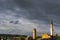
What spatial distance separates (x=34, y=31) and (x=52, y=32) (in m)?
18.9

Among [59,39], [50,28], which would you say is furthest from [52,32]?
[59,39]

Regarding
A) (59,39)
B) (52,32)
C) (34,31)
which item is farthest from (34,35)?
(59,39)

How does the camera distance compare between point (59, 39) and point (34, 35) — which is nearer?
point (59, 39)

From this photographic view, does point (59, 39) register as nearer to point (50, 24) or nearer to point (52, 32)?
point (52, 32)

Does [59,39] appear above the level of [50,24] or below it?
below

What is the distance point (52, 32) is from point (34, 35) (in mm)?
19426

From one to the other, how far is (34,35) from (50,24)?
2799 cm

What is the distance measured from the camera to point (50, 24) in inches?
7771

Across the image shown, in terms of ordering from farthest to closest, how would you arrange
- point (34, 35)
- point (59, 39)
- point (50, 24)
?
point (50, 24) → point (34, 35) → point (59, 39)

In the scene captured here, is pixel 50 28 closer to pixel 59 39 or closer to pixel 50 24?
pixel 50 24

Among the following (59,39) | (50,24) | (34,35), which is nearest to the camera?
(59,39)

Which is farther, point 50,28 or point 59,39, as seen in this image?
point 50,28

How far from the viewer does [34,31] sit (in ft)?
603

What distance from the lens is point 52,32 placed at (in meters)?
183
